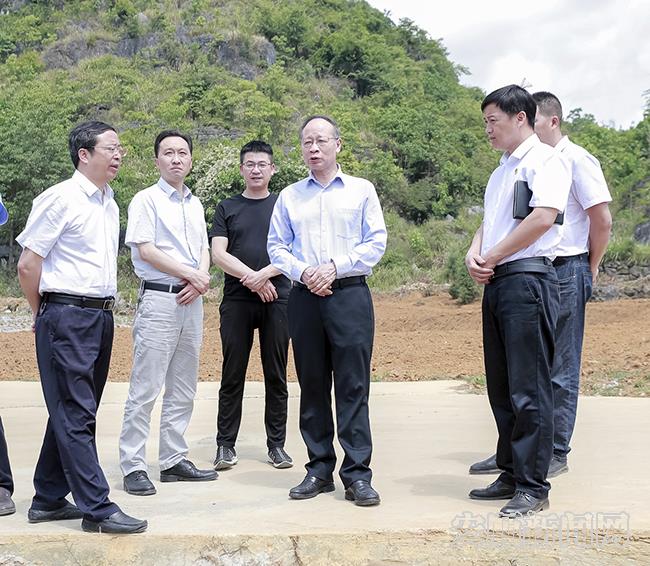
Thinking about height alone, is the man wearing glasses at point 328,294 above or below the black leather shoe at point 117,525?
above

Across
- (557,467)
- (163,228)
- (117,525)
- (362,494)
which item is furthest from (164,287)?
(557,467)

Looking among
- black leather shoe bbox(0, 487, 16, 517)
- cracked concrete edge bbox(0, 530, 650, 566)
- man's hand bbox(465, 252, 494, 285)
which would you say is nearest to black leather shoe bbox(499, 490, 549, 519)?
cracked concrete edge bbox(0, 530, 650, 566)

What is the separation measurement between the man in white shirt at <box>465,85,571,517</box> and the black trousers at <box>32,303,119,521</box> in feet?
6.23

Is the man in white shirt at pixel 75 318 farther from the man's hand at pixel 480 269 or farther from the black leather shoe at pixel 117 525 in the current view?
the man's hand at pixel 480 269

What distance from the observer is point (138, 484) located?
4.97 meters

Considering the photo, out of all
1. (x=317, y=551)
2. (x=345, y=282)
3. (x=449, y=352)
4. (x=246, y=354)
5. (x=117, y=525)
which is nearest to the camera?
(x=317, y=551)

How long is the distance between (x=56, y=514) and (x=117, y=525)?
50cm

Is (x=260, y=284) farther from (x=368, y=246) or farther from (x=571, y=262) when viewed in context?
(x=571, y=262)

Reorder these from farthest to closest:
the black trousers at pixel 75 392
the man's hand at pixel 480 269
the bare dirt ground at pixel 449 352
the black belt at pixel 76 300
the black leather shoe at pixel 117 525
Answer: the bare dirt ground at pixel 449 352 < the man's hand at pixel 480 269 < the black belt at pixel 76 300 < the black trousers at pixel 75 392 < the black leather shoe at pixel 117 525

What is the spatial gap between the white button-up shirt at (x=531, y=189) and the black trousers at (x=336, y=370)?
778 millimetres

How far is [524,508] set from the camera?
164 inches

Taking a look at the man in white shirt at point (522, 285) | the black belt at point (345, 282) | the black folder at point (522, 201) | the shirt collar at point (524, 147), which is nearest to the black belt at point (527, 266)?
the man in white shirt at point (522, 285)

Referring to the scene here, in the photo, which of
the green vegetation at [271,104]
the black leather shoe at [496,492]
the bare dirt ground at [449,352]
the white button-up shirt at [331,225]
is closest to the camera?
the black leather shoe at [496,492]

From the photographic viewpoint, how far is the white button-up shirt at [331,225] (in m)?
4.79
